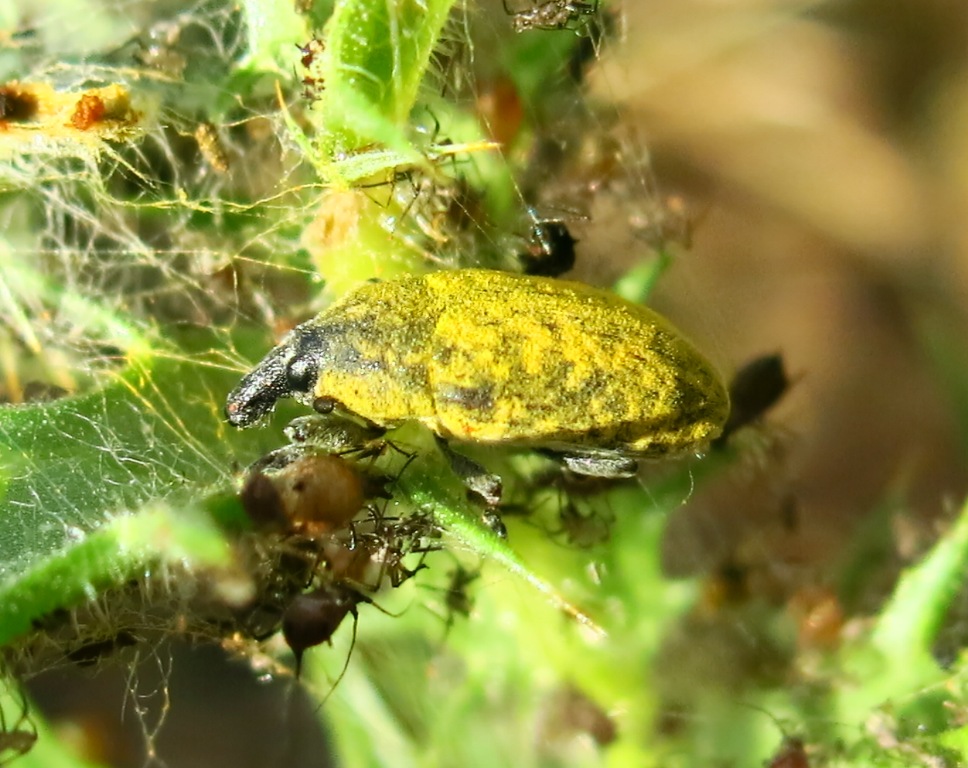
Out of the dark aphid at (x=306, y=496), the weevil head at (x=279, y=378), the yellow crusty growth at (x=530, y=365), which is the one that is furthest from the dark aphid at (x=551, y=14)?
the dark aphid at (x=306, y=496)

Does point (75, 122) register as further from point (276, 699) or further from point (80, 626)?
point (276, 699)

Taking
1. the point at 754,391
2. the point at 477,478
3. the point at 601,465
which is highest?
the point at 477,478

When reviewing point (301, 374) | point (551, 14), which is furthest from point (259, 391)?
point (551, 14)

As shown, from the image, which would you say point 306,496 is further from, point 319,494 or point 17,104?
point 17,104

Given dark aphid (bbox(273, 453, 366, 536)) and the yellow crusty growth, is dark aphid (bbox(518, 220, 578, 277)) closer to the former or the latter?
the yellow crusty growth

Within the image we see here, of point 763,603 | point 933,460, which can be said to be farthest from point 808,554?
point 933,460

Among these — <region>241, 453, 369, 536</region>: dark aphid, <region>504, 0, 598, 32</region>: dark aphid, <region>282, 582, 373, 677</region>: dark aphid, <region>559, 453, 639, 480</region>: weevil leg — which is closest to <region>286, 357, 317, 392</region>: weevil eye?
<region>241, 453, 369, 536</region>: dark aphid
